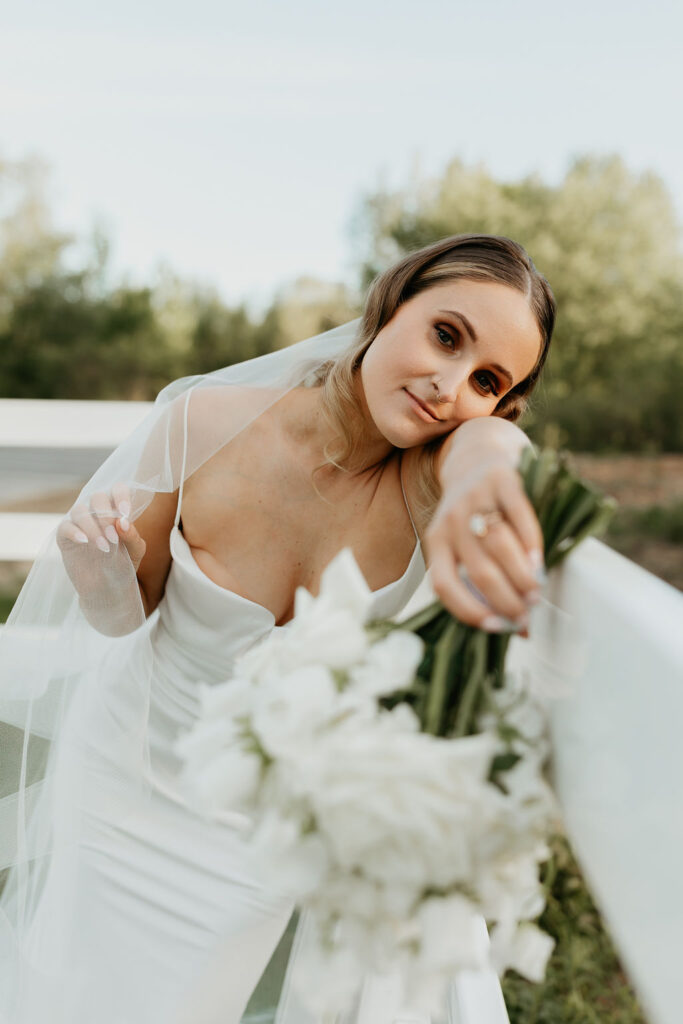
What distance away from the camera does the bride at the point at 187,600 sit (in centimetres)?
167

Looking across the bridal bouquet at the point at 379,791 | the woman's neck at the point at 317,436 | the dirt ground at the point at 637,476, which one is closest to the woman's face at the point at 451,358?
the woman's neck at the point at 317,436

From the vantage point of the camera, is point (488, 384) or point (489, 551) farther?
point (488, 384)

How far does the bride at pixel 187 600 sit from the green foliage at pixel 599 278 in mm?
11069

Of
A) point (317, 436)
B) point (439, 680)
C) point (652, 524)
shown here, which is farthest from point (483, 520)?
point (652, 524)

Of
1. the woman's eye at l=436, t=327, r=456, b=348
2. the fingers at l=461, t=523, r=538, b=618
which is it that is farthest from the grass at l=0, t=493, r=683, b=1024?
the fingers at l=461, t=523, r=538, b=618

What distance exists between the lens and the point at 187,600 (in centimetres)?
193

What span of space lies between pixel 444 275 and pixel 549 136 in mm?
15936

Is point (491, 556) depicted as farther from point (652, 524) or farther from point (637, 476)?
point (637, 476)

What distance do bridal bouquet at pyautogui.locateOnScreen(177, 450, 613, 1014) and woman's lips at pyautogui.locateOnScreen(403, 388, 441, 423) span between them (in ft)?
2.65

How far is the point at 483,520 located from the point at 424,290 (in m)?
0.90

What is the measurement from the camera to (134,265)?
705 inches

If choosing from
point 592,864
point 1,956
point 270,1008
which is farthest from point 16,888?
point 592,864

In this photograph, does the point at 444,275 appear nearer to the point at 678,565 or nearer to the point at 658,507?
the point at 678,565

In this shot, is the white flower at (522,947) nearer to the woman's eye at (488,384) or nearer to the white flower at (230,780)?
the white flower at (230,780)
